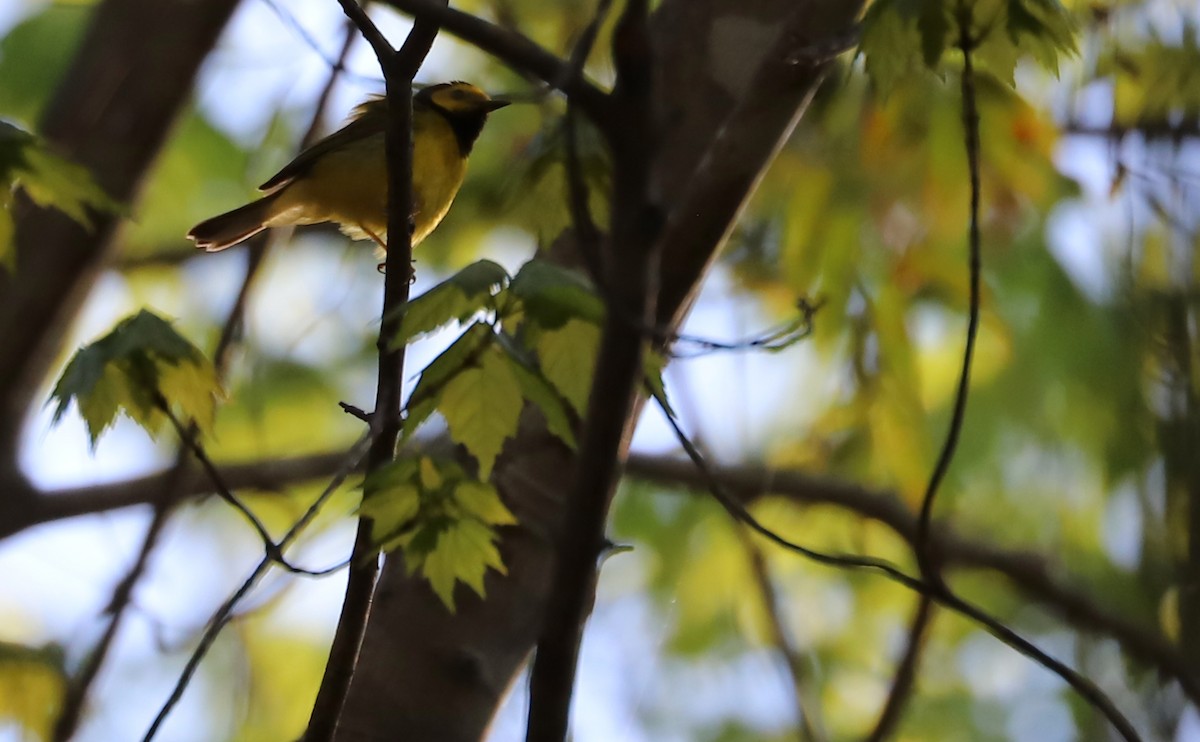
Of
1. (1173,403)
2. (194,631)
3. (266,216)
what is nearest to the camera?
(1173,403)

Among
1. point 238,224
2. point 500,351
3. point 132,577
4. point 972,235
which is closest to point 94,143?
point 238,224

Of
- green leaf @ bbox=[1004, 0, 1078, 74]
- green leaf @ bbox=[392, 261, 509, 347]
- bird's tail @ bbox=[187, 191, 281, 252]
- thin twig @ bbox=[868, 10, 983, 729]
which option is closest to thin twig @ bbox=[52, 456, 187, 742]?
bird's tail @ bbox=[187, 191, 281, 252]

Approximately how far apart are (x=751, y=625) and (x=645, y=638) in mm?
643

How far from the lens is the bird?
12.5 feet

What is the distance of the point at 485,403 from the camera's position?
6.43 ft

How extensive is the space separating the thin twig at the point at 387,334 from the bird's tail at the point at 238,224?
7.06ft

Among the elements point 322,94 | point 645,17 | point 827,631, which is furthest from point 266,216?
point 827,631

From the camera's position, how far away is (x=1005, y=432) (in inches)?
236

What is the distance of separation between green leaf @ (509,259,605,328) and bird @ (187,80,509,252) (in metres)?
1.71

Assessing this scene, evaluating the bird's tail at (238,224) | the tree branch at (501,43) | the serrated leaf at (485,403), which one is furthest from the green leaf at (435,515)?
the bird's tail at (238,224)

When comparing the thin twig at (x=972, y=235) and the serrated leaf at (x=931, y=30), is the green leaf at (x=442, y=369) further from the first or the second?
the serrated leaf at (x=931, y=30)

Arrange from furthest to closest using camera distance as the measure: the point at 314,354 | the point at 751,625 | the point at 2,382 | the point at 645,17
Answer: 1. the point at 314,354
2. the point at 751,625
3. the point at 2,382
4. the point at 645,17

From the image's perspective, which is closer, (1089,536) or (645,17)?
(645,17)

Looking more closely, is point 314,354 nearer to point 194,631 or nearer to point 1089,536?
point 194,631
